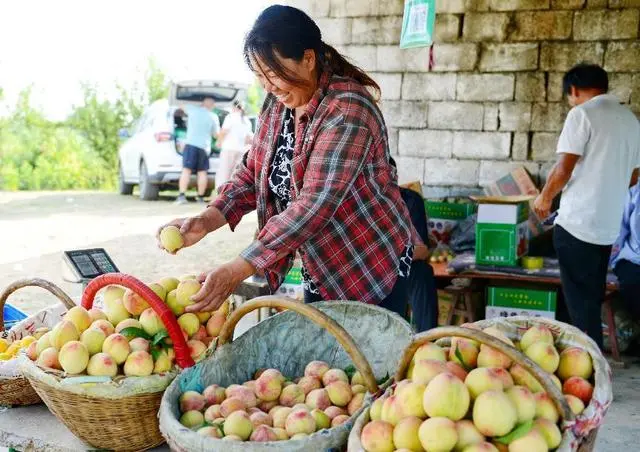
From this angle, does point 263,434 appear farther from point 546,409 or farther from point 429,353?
point 546,409

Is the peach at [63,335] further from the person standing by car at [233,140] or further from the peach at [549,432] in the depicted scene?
the person standing by car at [233,140]

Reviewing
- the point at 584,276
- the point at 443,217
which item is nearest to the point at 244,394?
the point at 584,276

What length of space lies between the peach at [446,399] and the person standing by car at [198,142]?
10.1 meters

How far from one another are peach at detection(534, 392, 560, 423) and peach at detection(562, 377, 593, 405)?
107 mm

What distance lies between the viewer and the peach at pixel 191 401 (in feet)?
5.84

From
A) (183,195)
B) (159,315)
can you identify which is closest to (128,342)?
(159,315)

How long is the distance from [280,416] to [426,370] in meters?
0.41

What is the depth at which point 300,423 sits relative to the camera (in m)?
1.66

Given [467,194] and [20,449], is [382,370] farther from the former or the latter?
[467,194]

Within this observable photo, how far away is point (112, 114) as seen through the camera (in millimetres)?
18391

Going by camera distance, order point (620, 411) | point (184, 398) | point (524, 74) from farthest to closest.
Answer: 1. point (524, 74)
2. point (620, 411)
3. point (184, 398)

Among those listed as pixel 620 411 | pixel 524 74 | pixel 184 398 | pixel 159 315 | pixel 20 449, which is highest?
pixel 524 74

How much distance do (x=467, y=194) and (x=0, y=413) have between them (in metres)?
4.06

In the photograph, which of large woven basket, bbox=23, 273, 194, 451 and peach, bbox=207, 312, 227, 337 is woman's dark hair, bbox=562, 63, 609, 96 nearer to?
peach, bbox=207, 312, 227, 337
